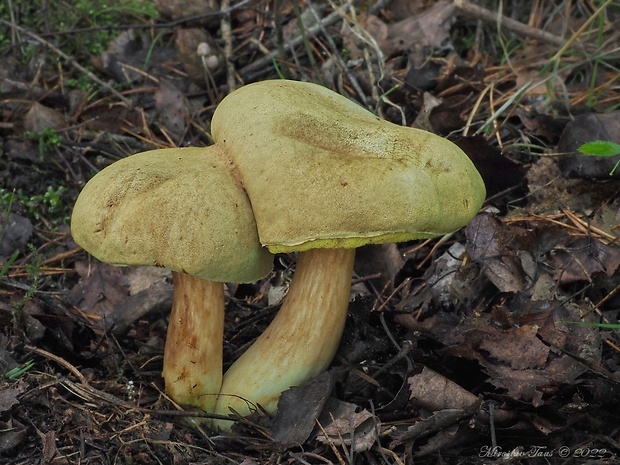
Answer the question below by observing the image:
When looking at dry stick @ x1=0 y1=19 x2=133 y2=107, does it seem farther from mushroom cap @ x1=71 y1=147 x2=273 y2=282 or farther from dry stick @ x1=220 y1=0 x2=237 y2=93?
mushroom cap @ x1=71 y1=147 x2=273 y2=282

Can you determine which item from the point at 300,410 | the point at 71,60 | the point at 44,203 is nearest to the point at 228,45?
the point at 71,60

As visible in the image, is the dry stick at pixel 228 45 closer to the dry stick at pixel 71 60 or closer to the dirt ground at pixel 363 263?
the dirt ground at pixel 363 263

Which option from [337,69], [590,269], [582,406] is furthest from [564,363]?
[337,69]

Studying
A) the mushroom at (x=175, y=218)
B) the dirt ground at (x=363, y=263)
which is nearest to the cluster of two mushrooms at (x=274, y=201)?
the mushroom at (x=175, y=218)

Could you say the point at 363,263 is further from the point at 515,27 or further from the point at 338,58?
the point at 515,27

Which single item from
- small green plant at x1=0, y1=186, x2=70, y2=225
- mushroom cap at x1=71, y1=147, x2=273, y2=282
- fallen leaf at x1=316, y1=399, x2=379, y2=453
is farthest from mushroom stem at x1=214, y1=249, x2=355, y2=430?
small green plant at x1=0, y1=186, x2=70, y2=225
